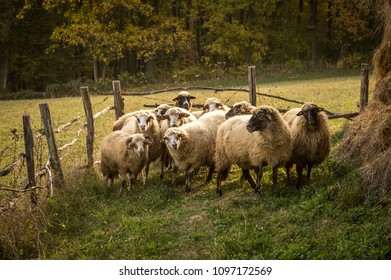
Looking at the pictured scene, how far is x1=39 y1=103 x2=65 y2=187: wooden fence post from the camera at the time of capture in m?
11.4

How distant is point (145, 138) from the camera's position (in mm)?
12367

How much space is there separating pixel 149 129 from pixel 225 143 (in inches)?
99.6

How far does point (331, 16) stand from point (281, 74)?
30.0 feet

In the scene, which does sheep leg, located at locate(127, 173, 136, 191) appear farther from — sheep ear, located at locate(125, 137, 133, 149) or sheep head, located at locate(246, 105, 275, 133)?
sheep head, located at locate(246, 105, 275, 133)

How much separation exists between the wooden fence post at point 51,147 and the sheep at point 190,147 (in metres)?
2.34

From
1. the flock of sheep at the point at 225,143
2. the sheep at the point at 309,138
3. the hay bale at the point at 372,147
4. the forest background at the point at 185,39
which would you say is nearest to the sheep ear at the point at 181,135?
the flock of sheep at the point at 225,143

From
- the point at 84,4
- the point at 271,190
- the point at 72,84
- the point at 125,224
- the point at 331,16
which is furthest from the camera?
the point at 331,16

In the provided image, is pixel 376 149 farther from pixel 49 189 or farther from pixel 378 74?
pixel 49 189

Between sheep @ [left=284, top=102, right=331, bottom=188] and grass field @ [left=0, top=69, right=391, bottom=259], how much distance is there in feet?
1.48

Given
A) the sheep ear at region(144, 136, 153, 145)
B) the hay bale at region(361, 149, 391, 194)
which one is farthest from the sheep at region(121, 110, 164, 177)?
the hay bale at region(361, 149, 391, 194)

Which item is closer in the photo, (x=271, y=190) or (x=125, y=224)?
(x=125, y=224)

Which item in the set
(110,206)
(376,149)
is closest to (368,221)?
(376,149)

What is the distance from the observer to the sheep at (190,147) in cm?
1205

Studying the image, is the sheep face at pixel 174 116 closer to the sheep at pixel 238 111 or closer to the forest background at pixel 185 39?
the sheep at pixel 238 111
